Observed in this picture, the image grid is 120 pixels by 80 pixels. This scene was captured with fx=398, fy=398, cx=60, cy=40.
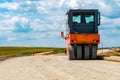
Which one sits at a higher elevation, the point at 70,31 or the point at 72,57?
the point at 70,31

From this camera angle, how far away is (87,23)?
4166 centimetres

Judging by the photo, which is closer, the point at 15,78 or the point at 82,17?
the point at 15,78

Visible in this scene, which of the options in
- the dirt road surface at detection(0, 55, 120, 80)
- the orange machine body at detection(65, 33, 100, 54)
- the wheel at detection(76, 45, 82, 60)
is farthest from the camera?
the wheel at detection(76, 45, 82, 60)

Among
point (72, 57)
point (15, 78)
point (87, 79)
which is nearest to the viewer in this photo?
point (87, 79)

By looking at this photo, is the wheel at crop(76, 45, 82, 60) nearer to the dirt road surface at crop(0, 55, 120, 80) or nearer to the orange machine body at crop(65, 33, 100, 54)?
the orange machine body at crop(65, 33, 100, 54)

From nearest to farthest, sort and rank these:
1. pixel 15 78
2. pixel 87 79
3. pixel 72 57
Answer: pixel 87 79
pixel 15 78
pixel 72 57

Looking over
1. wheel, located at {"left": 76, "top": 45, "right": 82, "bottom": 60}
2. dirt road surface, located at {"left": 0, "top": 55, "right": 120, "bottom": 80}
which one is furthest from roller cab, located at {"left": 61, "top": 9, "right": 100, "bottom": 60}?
dirt road surface, located at {"left": 0, "top": 55, "right": 120, "bottom": 80}

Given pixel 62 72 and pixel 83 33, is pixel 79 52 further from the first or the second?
pixel 62 72

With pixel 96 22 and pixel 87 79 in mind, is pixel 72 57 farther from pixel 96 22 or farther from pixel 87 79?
pixel 87 79

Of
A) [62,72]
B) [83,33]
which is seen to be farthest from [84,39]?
[62,72]

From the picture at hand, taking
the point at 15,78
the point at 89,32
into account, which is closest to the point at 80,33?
the point at 89,32

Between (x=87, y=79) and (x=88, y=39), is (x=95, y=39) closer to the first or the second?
(x=88, y=39)

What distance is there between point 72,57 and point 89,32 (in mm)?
3376

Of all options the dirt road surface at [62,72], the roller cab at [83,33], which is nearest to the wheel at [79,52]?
the roller cab at [83,33]
